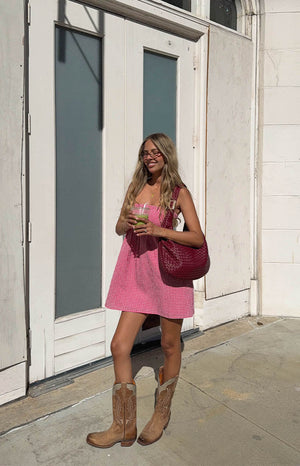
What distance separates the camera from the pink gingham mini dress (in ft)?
8.71

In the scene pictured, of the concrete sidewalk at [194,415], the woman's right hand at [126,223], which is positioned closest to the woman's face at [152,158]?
the woman's right hand at [126,223]

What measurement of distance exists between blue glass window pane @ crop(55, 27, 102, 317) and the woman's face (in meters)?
1.04

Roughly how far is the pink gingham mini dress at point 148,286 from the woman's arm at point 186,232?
0.14 metres

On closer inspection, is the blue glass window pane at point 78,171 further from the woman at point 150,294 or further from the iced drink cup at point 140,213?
the iced drink cup at point 140,213

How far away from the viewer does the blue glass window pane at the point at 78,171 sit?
3.49 metres

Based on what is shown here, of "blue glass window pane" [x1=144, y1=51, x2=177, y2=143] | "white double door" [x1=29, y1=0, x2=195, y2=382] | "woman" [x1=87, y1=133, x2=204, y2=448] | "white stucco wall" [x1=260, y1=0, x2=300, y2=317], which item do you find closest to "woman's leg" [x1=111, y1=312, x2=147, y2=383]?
"woman" [x1=87, y1=133, x2=204, y2=448]

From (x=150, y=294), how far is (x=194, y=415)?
3.18 feet

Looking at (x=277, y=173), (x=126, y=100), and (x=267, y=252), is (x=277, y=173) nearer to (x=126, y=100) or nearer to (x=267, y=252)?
(x=267, y=252)

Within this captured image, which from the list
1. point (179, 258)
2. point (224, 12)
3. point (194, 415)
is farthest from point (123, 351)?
point (224, 12)

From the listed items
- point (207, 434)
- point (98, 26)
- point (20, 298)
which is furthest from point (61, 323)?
point (98, 26)

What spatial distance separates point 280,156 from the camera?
4996 mm

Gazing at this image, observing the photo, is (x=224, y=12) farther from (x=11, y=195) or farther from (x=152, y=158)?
(x=11, y=195)

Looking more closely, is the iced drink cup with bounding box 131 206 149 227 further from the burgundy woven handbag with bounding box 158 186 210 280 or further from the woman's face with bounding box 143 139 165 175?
the woman's face with bounding box 143 139 165 175

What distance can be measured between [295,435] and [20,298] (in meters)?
2.02
